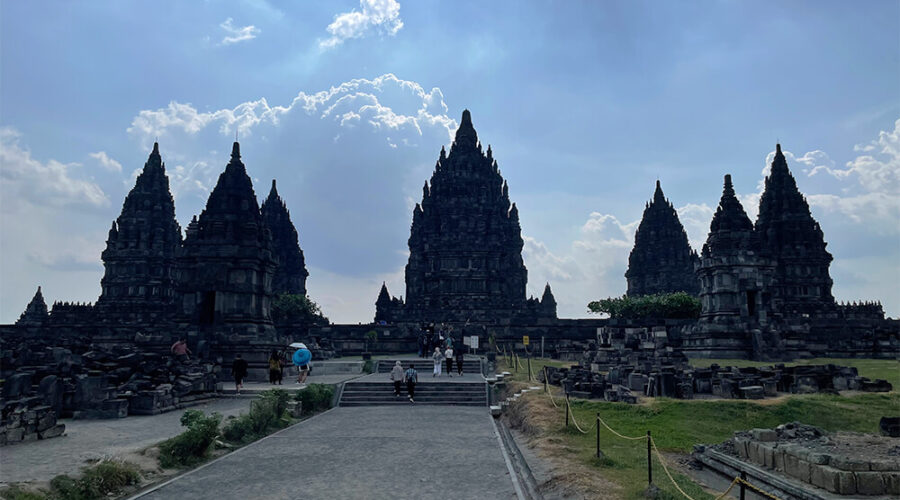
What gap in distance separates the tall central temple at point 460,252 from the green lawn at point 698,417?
38907 millimetres

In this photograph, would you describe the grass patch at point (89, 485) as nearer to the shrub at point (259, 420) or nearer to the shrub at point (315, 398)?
the shrub at point (259, 420)

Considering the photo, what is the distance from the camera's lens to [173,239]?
59531 mm

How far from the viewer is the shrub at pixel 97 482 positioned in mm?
8484

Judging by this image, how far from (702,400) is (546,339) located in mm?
25969

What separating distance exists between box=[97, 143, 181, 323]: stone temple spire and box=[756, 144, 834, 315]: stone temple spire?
52964mm

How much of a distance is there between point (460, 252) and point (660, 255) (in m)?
26.4

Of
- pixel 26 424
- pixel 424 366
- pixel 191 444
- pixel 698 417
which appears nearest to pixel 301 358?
pixel 424 366

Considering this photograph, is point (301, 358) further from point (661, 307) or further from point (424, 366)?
point (661, 307)

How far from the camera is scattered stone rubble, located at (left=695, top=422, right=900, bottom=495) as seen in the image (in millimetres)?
8578

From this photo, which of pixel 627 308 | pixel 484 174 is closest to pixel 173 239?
pixel 484 174

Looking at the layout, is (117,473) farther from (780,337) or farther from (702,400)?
(780,337)

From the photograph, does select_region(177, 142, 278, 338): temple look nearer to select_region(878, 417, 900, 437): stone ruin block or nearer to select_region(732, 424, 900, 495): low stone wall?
select_region(732, 424, 900, 495): low stone wall

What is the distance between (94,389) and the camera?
54.6 ft

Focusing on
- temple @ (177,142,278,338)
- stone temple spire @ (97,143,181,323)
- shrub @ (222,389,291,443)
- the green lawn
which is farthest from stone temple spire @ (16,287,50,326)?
the green lawn
